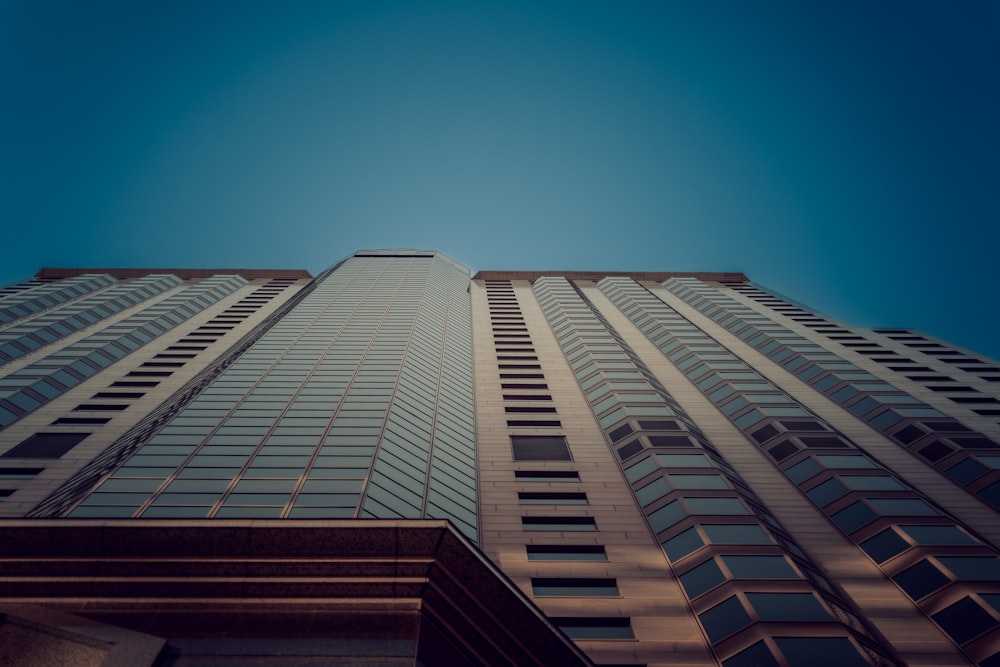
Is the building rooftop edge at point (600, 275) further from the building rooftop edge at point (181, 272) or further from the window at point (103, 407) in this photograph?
the window at point (103, 407)

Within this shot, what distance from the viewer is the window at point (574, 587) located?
75.4 ft

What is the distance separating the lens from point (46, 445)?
1356 inches

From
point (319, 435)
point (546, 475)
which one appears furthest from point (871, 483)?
point (319, 435)

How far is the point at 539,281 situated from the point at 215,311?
137ft

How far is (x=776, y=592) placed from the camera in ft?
71.3

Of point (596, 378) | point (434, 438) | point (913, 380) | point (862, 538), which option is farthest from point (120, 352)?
point (913, 380)

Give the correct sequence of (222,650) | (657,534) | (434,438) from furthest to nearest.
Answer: (434,438) → (657,534) → (222,650)

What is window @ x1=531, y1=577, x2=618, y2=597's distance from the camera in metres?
A: 23.0

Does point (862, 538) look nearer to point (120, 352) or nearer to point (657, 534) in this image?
point (657, 534)

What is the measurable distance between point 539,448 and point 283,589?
A: 63.5 ft

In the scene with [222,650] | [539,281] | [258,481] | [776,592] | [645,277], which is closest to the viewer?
[222,650]

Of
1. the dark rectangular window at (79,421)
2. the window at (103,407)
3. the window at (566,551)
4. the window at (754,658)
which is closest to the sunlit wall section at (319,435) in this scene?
the window at (566,551)

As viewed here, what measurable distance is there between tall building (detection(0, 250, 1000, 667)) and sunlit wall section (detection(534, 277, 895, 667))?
0.11 m

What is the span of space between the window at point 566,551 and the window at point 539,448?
805cm
